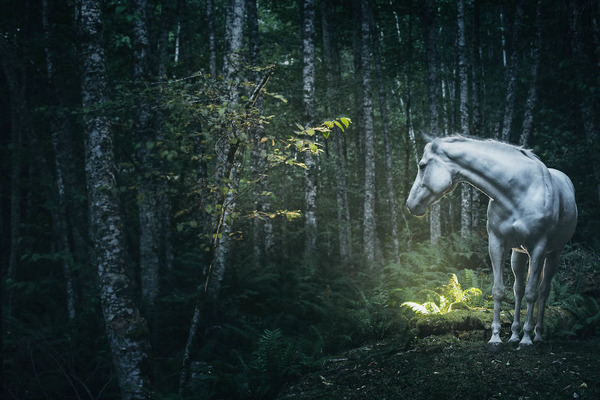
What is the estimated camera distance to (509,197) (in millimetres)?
5109

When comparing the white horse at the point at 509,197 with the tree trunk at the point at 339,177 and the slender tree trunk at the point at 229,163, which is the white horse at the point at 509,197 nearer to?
the slender tree trunk at the point at 229,163

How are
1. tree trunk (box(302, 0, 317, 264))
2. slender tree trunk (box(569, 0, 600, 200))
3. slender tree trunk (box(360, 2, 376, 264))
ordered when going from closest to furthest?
tree trunk (box(302, 0, 317, 264)) → slender tree trunk (box(569, 0, 600, 200)) → slender tree trunk (box(360, 2, 376, 264))

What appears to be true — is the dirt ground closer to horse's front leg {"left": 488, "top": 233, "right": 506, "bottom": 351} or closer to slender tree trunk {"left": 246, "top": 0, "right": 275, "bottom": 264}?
horse's front leg {"left": 488, "top": 233, "right": 506, "bottom": 351}

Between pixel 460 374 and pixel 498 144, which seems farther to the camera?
pixel 498 144

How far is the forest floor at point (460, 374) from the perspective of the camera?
160 inches

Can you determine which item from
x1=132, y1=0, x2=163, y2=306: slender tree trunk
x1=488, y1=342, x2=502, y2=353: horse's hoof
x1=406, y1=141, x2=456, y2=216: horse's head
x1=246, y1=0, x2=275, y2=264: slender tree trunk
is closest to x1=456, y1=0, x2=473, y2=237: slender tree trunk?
x1=246, y1=0, x2=275, y2=264: slender tree trunk

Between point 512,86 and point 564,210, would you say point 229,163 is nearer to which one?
point 564,210

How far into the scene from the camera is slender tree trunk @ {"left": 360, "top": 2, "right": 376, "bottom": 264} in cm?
1395

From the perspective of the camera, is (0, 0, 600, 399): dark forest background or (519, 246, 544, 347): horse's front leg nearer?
(519, 246, 544, 347): horse's front leg

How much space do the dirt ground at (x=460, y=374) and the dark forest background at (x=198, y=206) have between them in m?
0.84

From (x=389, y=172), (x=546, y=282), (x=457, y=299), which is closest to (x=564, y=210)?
(x=546, y=282)

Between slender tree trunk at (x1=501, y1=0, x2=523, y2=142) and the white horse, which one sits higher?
slender tree trunk at (x1=501, y1=0, x2=523, y2=142)

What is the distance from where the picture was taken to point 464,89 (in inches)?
585

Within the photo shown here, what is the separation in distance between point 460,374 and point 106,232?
5.00 meters
